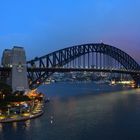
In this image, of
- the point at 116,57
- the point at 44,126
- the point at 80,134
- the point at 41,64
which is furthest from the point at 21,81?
the point at 116,57

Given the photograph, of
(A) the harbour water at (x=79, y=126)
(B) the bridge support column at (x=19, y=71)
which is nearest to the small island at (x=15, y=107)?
(A) the harbour water at (x=79, y=126)

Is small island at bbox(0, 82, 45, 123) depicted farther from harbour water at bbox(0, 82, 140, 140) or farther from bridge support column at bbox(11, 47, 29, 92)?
bridge support column at bbox(11, 47, 29, 92)

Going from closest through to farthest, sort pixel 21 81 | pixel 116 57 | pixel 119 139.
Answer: pixel 119 139
pixel 21 81
pixel 116 57

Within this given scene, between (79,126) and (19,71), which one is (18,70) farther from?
(79,126)

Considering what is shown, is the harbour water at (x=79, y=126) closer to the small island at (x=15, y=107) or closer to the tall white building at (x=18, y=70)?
the small island at (x=15, y=107)

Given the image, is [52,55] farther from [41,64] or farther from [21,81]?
[21,81]

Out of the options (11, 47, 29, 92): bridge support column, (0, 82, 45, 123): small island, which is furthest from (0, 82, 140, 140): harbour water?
(11, 47, 29, 92): bridge support column
